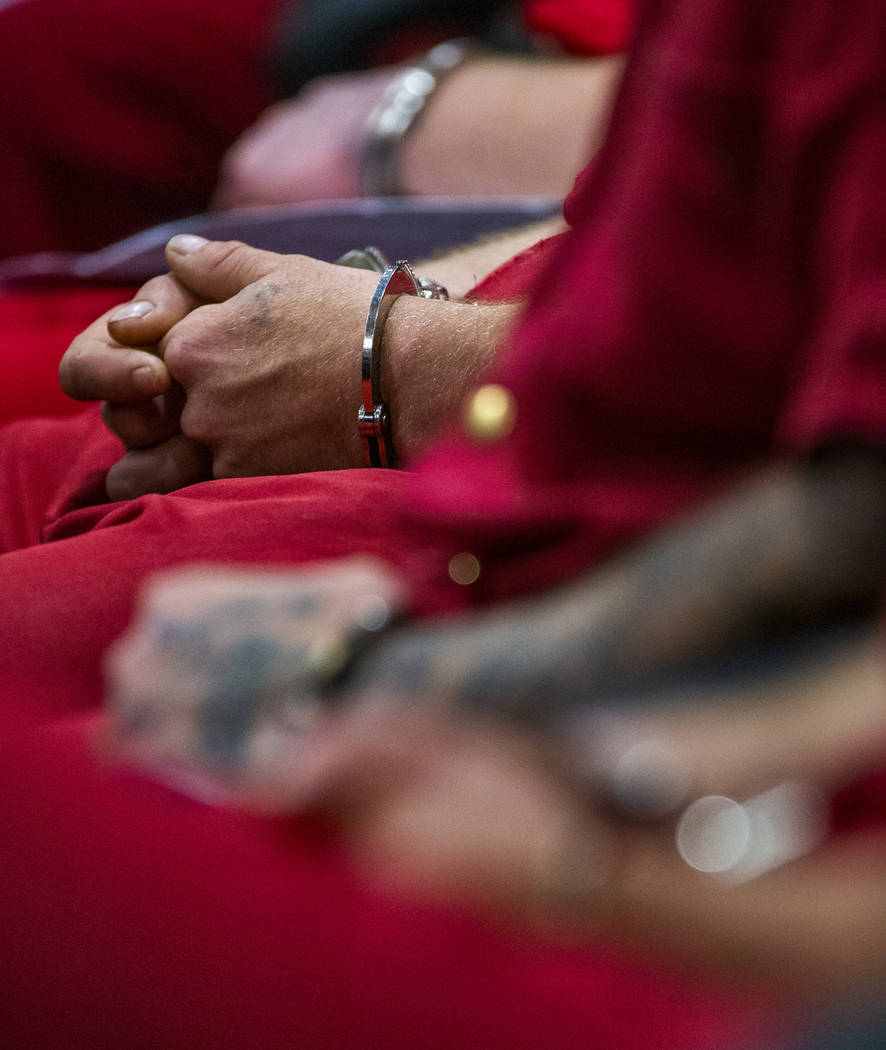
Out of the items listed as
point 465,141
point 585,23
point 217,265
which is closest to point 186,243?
point 217,265

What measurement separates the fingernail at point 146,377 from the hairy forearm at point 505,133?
68 centimetres

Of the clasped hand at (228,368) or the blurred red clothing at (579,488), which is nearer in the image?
the blurred red clothing at (579,488)

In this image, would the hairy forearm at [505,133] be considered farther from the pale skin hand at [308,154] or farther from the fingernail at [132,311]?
the fingernail at [132,311]

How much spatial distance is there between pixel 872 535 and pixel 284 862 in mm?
162

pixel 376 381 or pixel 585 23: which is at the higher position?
pixel 585 23

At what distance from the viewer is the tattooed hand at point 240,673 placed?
10.8 inches

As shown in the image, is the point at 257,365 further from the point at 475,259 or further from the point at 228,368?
the point at 475,259

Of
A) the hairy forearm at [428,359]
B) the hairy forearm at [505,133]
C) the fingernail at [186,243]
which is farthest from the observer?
the hairy forearm at [505,133]

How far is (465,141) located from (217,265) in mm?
660

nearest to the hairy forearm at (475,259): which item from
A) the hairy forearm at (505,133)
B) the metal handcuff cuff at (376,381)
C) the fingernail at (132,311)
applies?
the metal handcuff cuff at (376,381)

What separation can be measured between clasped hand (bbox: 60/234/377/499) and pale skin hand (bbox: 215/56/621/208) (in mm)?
614

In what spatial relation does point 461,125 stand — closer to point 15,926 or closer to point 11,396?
point 11,396

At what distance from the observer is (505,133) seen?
3.84 ft

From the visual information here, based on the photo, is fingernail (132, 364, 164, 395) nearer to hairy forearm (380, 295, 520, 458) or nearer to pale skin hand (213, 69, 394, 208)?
hairy forearm (380, 295, 520, 458)
